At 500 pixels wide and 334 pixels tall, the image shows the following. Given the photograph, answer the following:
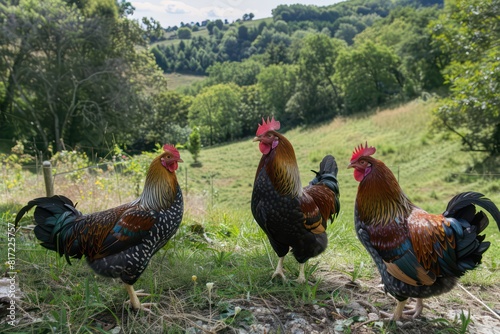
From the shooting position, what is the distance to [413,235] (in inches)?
104

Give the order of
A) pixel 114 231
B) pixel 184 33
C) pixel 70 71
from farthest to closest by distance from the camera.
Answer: pixel 184 33, pixel 70 71, pixel 114 231

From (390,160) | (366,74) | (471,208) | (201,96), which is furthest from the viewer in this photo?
(201,96)

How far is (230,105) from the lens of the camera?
42.5 metres

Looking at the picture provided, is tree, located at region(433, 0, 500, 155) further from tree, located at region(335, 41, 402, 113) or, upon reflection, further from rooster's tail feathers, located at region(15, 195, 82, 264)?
tree, located at region(335, 41, 402, 113)

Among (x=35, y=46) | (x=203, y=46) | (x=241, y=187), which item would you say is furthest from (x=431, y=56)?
(x=203, y=46)

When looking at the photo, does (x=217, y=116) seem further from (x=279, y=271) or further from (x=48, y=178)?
(x=279, y=271)

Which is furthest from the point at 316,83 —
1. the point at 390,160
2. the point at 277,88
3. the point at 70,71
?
the point at 70,71

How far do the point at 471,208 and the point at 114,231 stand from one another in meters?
2.61

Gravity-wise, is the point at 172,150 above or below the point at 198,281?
above

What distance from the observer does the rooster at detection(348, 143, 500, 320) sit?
8.25ft

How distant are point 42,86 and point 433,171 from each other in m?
19.9

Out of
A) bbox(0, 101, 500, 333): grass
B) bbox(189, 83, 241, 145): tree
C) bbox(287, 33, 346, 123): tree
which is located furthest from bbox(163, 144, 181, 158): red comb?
bbox(189, 83, 241, 145): tree

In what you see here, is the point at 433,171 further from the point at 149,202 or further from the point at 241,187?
Result: the point at 149,202

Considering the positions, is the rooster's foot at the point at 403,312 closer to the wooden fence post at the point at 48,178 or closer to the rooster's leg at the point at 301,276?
the rooster's leg at the point at 301,276
